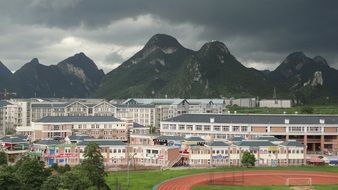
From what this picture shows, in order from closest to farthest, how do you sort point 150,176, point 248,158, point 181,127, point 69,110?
point 150,176, point 248,158, point 181,127, point 69,110

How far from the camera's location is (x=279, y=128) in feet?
264

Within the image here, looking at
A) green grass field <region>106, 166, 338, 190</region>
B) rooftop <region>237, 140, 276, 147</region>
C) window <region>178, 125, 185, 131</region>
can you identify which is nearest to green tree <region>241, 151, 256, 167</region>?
green grass field <region>106, 166, 338, 190</region>

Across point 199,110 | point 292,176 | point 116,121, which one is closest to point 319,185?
point 292,176

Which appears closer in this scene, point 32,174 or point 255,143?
point 32,174

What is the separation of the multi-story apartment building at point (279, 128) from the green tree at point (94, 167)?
36422 millimetres

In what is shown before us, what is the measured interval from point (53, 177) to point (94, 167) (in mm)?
5836

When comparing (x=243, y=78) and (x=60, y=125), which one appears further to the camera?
(x=243, y=78)

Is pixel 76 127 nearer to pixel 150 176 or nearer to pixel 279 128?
pixel 150 176

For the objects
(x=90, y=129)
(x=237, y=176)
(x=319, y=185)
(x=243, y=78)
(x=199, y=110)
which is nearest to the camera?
(x=319, y=185)

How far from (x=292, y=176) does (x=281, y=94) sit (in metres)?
125

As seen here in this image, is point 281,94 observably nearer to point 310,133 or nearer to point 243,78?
point 243,78

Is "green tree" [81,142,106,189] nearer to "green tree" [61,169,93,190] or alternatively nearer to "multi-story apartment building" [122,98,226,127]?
"green tree" [61,169,93,190]

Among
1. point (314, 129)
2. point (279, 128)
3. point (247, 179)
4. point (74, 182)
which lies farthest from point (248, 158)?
point (74, 182)

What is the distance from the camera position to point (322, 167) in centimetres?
6638
